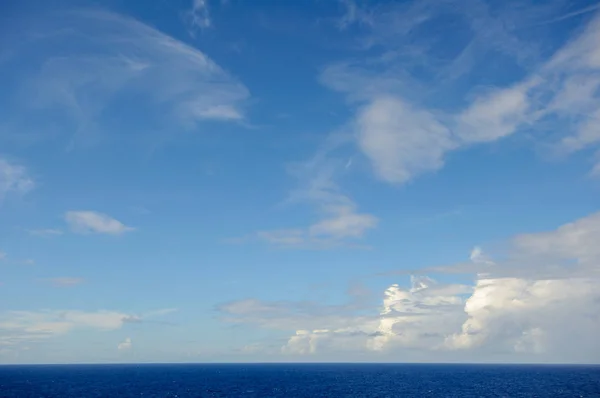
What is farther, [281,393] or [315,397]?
[281,393]

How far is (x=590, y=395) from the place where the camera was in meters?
161

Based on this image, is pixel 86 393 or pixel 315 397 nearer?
pixel 315 397

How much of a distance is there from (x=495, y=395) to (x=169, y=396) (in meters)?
118

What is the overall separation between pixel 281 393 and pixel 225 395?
20677mm

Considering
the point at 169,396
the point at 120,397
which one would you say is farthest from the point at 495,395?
the point at 120,397

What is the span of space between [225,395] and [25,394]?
73490 millimetres

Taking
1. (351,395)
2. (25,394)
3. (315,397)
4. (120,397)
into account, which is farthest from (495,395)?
(25,394)

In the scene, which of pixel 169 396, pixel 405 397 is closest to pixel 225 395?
pixel 169 396

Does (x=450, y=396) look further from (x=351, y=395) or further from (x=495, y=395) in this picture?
(x=351, y=395)

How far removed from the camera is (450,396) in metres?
164

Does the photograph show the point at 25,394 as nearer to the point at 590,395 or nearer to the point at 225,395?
the point at 225,395

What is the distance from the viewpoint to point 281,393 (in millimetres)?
169625

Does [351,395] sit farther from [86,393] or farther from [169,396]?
[86,393]

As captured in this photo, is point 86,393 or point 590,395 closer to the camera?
point 590,395
